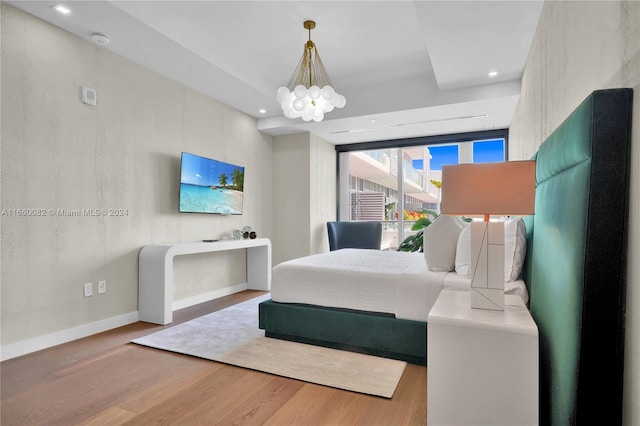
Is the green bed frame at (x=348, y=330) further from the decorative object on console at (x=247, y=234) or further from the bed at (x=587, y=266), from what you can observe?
the decorative object on console at (x=247, y=234)

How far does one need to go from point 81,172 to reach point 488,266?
10.6 ft

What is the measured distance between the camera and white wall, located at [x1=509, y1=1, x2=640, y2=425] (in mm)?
1010

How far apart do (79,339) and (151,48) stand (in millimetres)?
2641

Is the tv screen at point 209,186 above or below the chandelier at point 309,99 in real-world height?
below

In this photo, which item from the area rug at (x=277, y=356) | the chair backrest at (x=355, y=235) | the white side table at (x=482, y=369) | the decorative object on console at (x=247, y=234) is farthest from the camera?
the chair backrest at (x=355, y=235)

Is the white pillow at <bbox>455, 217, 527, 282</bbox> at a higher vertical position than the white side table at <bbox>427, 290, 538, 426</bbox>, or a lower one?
higher

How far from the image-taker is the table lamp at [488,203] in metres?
1.50

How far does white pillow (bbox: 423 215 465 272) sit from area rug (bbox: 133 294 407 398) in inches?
28.5

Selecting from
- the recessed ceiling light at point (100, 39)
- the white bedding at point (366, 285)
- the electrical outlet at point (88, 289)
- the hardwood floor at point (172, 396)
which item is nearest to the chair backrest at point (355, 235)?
the white bedding at point (366, 285)

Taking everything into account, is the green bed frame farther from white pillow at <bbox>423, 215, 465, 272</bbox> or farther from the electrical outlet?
the electrical outlet

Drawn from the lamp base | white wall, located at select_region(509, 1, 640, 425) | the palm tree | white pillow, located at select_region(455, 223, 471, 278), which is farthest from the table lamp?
the palm tree

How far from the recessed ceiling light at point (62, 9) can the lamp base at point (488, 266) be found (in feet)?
10.6

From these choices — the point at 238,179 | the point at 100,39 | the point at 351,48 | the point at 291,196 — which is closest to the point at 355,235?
the point at 291,196

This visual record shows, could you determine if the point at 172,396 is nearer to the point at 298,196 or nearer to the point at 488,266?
the point at 488,266
